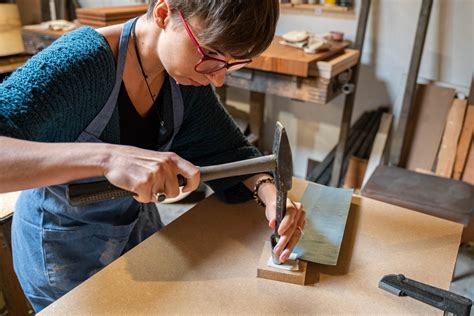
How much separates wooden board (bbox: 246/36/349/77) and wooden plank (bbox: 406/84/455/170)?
68 centimetres

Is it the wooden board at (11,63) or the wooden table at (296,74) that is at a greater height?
the wooden table at (296,74)

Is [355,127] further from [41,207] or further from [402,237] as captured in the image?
[41,207]

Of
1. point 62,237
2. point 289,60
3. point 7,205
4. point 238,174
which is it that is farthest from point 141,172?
point 289,60

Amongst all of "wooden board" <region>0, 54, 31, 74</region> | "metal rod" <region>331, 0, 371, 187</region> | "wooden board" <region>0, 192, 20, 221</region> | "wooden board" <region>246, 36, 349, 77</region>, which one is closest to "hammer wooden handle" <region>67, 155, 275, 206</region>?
"wooden board" <region>0, 192, 20, 221</region>

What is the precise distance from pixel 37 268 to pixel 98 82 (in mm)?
534

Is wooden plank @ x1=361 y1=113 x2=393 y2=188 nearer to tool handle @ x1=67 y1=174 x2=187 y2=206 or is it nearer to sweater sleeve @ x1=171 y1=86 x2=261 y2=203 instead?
sweater sleeve @ x1=171 y1=86 x2=261 y2=203

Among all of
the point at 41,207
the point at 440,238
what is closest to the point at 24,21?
the point at 41,207

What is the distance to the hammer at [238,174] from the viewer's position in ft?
2.69

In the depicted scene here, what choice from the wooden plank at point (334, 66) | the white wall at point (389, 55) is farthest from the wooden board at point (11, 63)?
the wooden plank at point (334, 66)

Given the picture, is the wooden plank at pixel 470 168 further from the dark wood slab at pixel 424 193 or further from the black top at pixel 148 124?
the black top at pixel 148 124

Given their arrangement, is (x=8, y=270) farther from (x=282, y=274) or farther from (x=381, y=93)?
(x=381, y=93)

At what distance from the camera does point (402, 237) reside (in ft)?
3.62

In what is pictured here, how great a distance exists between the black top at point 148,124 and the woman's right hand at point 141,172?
0.92 feet

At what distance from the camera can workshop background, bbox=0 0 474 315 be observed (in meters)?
2.25
